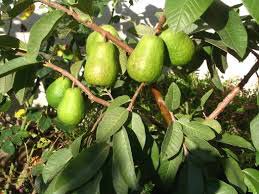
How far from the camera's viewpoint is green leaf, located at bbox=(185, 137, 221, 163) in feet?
3.59

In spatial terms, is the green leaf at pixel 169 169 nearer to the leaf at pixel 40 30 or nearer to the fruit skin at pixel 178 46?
the fruit skin at pixel 178 46

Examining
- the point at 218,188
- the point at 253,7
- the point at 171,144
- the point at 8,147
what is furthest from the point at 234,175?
the point at 8,147

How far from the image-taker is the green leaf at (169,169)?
111 centimetres

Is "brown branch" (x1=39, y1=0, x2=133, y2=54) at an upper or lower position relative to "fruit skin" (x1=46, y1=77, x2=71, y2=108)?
upper

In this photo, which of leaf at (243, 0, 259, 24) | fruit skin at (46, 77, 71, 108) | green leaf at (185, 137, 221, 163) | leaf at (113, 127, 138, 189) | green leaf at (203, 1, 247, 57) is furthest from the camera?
fruit skin at (46, 77, 71, 108)

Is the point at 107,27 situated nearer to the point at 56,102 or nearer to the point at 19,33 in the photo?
the point at 56,102

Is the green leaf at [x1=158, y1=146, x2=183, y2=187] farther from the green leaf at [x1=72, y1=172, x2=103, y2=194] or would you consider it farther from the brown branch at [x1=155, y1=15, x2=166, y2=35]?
the brown branch at [x1=155, y1=15, x2=166, y2=35]

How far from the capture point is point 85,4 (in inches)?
41.1

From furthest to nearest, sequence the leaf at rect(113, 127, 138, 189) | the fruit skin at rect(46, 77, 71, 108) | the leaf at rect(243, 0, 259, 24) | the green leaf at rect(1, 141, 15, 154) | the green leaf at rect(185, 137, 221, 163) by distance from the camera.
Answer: the green leaf at rect(1, 141, 15, 154) < the fruit skin at rect(46, 77, 71, 108) < the green leaf at rect(185, 137, 221, 163) < the leaf at rect(113, 127, 138, 189) < the leaf at rect(243, 0, 259, 24)

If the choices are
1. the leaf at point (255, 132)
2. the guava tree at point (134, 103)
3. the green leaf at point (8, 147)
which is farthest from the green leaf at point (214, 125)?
the green leaf at point (8, 147)

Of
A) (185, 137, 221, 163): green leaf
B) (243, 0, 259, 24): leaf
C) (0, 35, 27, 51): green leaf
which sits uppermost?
(243, 0, 259, 24): leaf

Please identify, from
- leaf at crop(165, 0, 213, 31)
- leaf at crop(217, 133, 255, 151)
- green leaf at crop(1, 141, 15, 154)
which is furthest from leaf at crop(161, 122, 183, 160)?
green leaf at crop(1, 141, 15, 154)

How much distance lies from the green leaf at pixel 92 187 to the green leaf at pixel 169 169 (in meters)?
0.17

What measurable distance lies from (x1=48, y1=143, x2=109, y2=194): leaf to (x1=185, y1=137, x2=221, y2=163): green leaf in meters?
0.20
